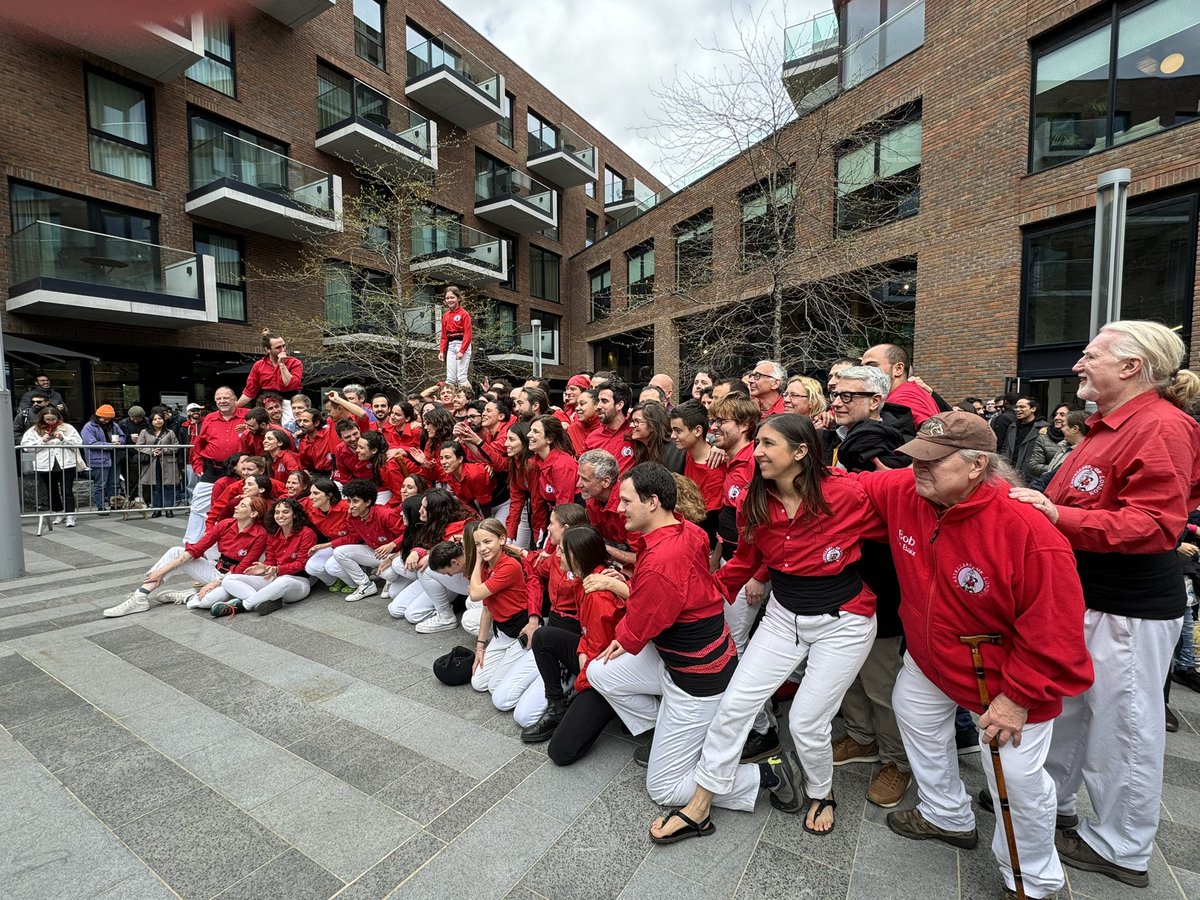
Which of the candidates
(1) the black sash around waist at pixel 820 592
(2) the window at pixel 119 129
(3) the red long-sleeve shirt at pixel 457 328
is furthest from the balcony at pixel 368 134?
(1) the black sash around waist at pixel 820 592

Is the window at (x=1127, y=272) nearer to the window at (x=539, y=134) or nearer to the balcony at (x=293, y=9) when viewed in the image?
the balcony at (x=293, y=9)

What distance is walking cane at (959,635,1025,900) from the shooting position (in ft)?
7.07

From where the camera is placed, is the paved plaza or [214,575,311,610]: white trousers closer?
the paved plaza

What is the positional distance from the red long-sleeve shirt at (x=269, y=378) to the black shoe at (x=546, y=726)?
7133 mm

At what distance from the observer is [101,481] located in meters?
10.4

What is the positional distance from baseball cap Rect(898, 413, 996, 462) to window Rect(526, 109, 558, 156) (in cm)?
2909

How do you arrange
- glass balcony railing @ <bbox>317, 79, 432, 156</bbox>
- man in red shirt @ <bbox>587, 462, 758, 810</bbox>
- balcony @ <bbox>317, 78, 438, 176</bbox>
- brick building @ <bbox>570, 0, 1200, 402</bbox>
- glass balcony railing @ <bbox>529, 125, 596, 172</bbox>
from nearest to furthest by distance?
man in red shirt @ <bbox>587, 462, 758, 810</bbox>, brick building @ <bbox>570, 0, 1200, 402</bbox>, balcony @ <bbox>317, 78, 438, 176</bbox>, glass balcony railing @ <bbox>317, 79, 432, 156</bbox>, glass balcony railing @ <bbox>529, 125, 596, 172</bbox>

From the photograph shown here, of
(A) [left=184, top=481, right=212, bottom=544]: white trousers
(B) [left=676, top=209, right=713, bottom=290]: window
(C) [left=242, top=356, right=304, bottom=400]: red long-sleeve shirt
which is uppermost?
(B) [left=676, top=209, right=713, bottom=290]: window

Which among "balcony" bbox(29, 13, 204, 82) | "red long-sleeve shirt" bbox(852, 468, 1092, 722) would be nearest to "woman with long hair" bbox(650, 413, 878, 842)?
"red long-sleeve shirt" bbox(852, 468, 1092, 722)

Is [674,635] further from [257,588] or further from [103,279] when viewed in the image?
[103,279]

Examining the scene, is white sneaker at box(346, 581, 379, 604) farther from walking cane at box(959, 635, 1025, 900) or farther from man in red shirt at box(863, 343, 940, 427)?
walking cane at box(959, 635, 1025, 900)

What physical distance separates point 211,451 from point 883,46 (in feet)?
50.6

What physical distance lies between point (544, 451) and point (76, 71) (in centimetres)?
→ 1646

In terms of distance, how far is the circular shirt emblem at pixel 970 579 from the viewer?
2207 mm
